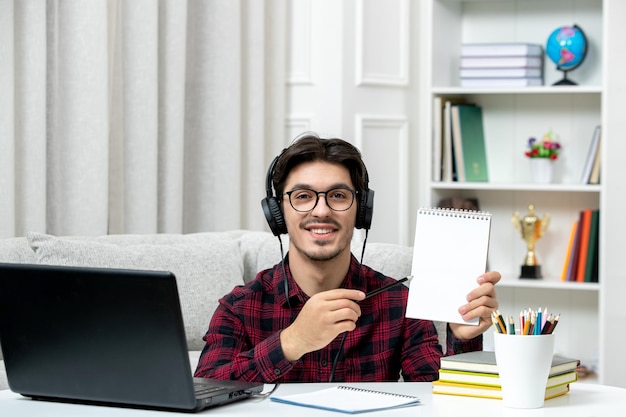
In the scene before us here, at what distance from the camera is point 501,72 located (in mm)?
3719

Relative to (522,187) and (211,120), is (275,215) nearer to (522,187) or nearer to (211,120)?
(211,120)

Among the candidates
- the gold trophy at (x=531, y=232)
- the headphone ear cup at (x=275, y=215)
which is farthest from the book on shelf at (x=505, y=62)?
the headphone ear cup at (x=275, y=215)

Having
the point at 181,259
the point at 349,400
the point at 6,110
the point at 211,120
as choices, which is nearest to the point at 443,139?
the point at 211,120

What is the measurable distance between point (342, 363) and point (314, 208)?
303 millimetres

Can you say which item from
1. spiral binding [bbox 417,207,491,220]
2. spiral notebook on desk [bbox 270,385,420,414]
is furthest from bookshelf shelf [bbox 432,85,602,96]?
spiral notebook on desk [bbox 270,385,420,414]

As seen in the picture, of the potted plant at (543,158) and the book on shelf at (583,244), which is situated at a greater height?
the potted plant at (543,158)

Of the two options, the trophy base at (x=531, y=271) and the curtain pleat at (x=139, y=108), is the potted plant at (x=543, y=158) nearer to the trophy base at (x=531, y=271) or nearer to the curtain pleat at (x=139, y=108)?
the trophy base at (x=531, y=271)

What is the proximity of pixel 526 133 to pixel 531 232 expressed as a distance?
1.38 feet

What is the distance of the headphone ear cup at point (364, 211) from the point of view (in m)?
1.84

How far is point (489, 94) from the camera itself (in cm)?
396

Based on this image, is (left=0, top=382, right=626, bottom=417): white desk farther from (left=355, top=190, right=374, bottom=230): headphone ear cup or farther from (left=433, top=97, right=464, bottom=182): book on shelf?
(left=433, top=97, right=464, bottom=182): book on shelf

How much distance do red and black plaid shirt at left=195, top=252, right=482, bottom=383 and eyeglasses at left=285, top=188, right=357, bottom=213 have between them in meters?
0.15

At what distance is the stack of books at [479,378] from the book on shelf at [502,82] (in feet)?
7.80

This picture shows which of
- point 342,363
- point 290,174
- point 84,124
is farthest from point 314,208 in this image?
point 84,124
